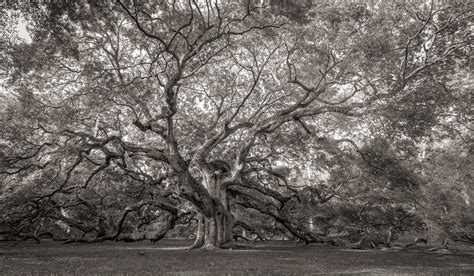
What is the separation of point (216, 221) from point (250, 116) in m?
5.82

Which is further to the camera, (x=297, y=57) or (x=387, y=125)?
(x=297, y=57)

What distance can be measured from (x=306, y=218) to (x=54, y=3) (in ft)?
74.2

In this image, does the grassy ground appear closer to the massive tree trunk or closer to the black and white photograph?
the black and white photograph

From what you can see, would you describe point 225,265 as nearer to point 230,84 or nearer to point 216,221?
point 216,221

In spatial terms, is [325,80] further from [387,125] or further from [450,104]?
[450,104]

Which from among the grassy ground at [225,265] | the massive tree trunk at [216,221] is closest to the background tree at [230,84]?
the massive tree trunk at [216,221]

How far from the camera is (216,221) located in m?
16.8

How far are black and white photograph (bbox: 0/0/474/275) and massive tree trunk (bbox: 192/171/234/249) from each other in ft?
0.35

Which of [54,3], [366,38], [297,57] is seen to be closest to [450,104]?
[366,38]

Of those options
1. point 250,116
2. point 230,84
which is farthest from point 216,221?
point 230,84

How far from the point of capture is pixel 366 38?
37.4 feet

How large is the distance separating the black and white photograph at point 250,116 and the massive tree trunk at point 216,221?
11 centimetres

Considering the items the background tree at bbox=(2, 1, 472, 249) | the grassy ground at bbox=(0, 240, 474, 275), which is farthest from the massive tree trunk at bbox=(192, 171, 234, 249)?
the grassy ground at bbox=(0, 240, 474, 275)

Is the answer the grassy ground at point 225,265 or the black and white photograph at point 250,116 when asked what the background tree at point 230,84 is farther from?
the grassy ground at point 225,265
